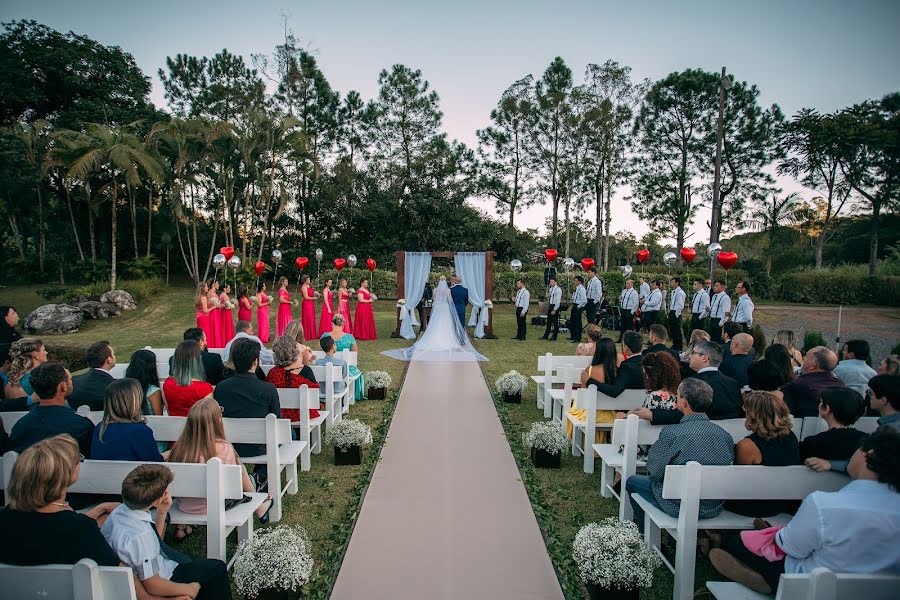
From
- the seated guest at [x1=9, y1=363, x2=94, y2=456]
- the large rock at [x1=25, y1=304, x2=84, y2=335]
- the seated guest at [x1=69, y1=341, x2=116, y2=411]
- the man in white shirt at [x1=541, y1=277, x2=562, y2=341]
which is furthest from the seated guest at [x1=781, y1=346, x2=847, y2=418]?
the large rock at [x1=25, y1=304, x2=84, y2=335]

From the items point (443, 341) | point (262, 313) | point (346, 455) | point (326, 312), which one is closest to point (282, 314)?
point (262, 313)

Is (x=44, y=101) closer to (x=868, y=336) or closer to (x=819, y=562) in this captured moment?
(x=819, y=562)

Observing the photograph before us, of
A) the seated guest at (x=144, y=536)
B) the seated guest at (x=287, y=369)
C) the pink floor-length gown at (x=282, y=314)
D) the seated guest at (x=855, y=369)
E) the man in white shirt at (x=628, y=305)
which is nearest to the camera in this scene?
the seated guest at (x=144, y=536)

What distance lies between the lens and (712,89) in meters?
32.2

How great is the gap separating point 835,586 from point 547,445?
3490 millimetres

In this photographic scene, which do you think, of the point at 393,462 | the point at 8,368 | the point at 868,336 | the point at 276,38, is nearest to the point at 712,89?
the point at 868,336

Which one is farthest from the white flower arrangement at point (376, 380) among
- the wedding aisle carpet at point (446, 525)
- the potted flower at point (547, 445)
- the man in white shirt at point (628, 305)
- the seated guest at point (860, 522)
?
the man in white shirt at point (628, 305)

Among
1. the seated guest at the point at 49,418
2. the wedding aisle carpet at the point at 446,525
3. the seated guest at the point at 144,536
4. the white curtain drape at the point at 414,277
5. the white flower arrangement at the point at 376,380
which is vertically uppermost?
the white curtain drape at the point at 414,277

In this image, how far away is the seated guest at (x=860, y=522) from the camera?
2.42 m

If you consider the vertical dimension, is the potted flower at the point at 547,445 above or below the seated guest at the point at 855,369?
below

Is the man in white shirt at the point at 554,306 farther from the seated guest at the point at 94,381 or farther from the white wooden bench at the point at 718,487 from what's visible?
the seated guest at the point at 94,381

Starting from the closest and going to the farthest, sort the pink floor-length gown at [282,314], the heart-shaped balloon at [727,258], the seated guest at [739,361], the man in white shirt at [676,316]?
the seated guest at [739,361] < the heart-shaped balloon at [727,258] < the pink floor-length gown at [282,314] < the man in white shirt at [676,316]

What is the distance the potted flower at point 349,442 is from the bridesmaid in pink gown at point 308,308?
734cm

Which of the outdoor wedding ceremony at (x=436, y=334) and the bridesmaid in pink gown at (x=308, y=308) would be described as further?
the bridesmaid in pink gown at (x=308, y=308)
